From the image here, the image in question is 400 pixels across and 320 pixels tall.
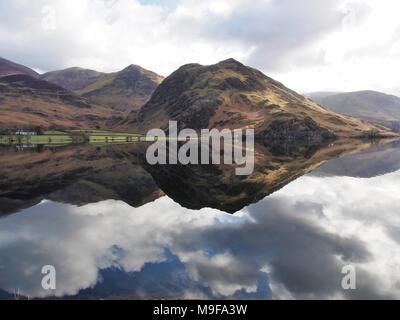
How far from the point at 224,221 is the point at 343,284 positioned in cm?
1509

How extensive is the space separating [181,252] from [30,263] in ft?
31.7

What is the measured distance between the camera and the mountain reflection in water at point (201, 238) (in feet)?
69.4

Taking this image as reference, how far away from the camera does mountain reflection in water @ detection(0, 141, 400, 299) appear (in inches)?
832

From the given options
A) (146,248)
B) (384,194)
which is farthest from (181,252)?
(384,194)

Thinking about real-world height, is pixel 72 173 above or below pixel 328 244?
above

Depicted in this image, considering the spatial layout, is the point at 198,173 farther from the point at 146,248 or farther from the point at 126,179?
the point at 146,248

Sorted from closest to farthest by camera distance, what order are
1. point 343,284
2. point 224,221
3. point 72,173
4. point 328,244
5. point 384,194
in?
point 343,284
point 328,244
point 224,221
point 384,194
point 72,173

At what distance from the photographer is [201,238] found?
98.3ft
